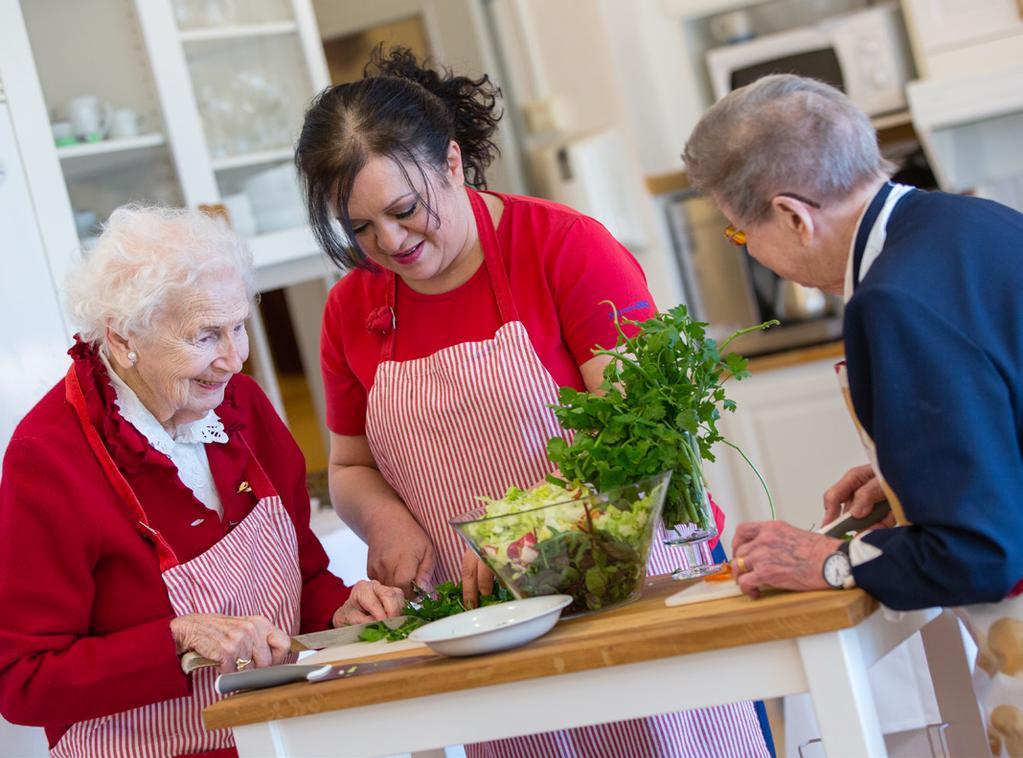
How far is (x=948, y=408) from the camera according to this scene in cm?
115

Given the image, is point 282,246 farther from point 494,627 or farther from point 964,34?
point 494,627

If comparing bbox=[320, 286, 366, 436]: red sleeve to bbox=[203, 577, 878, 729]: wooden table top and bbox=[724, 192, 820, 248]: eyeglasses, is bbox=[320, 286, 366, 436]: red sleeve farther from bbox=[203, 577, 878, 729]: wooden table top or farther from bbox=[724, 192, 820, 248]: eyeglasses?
bbox=[724, 192, 820, 248]: eyeglasses

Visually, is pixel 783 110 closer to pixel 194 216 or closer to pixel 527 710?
pixel 527 710

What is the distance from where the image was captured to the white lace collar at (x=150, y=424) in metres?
1.66

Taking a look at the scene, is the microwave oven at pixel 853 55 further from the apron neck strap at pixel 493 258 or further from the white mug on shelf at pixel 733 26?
the apron neck strap at pixel 493 258

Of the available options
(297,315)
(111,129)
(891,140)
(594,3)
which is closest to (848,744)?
(111,129)

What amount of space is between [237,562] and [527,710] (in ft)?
1.88

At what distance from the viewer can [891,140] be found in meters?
3.89

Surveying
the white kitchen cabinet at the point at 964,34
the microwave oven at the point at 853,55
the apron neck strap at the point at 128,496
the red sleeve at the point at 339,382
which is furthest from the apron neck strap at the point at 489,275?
the white kitchen cabinet at the point at 964,34

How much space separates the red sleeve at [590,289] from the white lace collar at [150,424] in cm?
52

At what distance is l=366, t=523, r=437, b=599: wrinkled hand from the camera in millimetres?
1752

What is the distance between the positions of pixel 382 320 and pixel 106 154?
162cm

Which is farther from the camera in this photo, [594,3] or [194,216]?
[594,3]

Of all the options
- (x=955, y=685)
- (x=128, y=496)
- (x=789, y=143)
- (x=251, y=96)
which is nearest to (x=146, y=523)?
(x=128, y=496)
